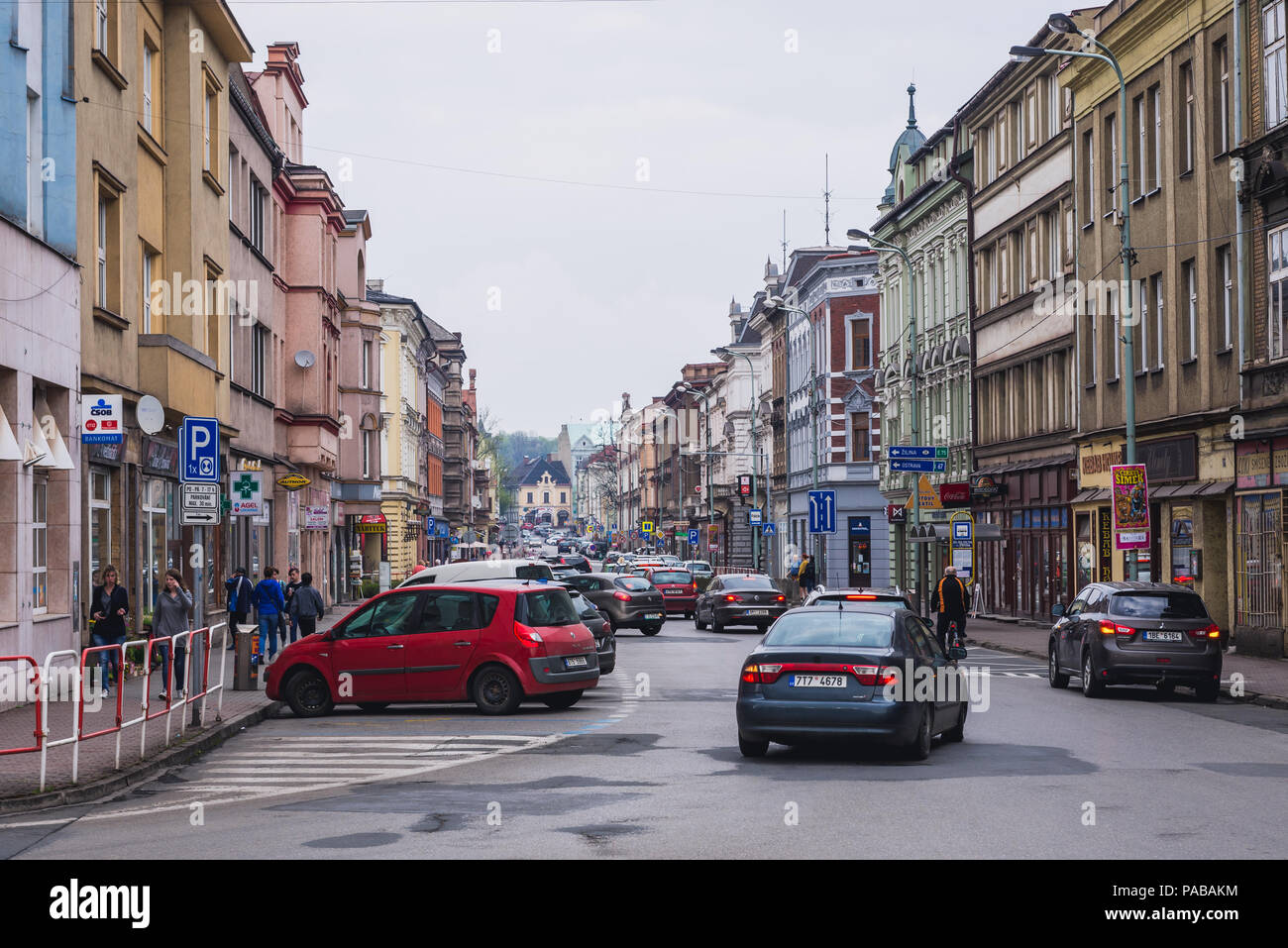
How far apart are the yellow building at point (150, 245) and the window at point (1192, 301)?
19.1 meters

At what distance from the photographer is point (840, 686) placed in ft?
49.6

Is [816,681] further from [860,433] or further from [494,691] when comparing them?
[860,433]

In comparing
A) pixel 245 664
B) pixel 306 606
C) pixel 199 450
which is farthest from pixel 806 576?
pixel 199 450

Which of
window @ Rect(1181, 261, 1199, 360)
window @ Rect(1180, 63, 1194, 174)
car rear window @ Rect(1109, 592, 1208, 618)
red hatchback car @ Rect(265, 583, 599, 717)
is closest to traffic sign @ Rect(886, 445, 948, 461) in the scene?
window @ Rect(1181, 261, 1199, 360)

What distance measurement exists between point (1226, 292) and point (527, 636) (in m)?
18.3

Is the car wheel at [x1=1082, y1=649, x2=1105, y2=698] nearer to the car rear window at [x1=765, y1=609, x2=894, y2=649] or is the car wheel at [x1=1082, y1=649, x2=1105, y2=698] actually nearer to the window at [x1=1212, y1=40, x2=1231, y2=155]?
the car rear window at [x1=765, y1=609, x2=894, y2=649]

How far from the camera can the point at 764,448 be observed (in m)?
99.4

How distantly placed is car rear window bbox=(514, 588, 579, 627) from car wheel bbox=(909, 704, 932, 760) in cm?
647

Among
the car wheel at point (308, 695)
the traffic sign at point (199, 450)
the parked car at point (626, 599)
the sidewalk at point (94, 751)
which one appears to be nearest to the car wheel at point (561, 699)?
the car wheel at point (308, 695)

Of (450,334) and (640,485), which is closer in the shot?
(450,334)

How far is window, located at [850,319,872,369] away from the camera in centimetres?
7762
